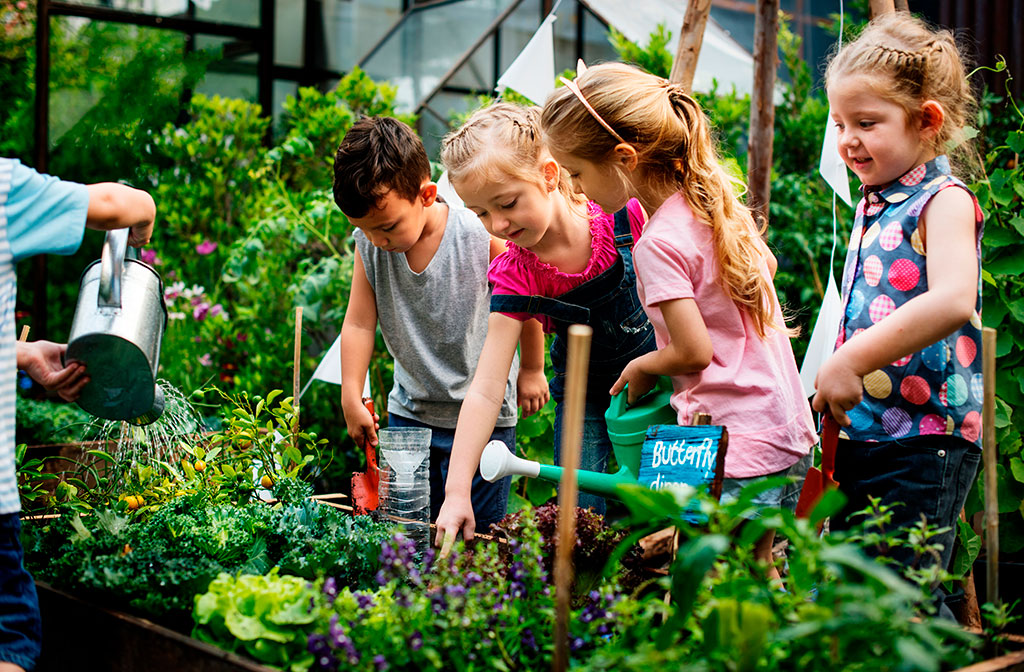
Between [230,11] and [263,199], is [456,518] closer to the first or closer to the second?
[263,199]

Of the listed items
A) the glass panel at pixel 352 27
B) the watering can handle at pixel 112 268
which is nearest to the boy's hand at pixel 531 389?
the watering can handle at pixel 112 268

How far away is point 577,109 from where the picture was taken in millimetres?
1537

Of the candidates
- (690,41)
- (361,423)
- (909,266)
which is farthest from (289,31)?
(909,266)

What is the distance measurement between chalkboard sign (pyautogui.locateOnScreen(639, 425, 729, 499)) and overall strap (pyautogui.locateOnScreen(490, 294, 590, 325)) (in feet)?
1.31

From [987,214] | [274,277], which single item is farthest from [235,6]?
[987,214]

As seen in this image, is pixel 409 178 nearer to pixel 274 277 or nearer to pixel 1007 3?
pixel 274 277

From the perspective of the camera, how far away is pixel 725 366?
1.49 meters

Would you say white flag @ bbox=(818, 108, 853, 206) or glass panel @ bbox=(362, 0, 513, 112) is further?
glass panel @ bbox=(362, 0, 513, 112)

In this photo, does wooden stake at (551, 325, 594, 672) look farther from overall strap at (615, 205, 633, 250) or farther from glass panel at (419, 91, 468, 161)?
glass panel at (419, 91, 468, 161)

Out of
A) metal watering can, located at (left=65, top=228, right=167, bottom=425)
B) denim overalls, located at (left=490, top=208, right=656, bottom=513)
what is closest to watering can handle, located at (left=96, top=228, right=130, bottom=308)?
metal watering can, located at (left=65, top=228, right=167, bottom=425)

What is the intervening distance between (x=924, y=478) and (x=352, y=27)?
5.56 meters

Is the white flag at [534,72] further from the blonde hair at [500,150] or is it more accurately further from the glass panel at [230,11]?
the glass panel at [230,11]

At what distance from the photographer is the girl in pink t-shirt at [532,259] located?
5.77 feet

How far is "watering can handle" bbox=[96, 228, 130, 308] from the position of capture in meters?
1.37
